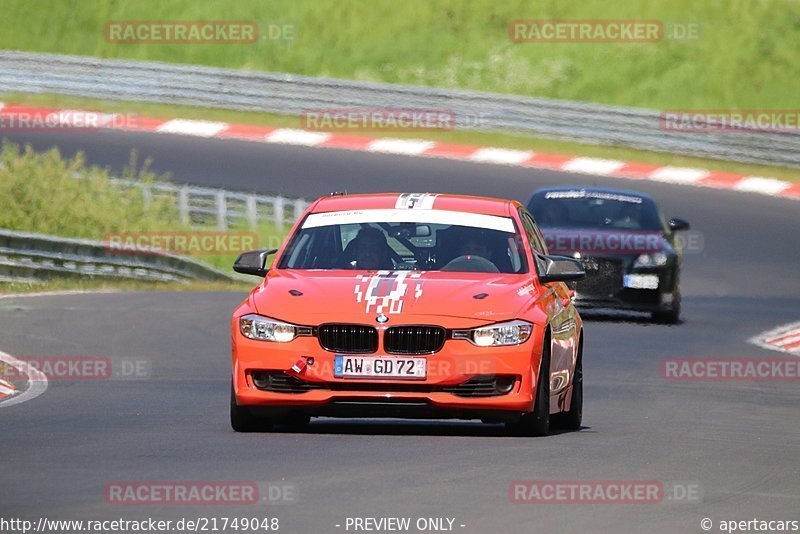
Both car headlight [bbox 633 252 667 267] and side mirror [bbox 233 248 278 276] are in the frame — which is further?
car headlight [bbox 633 252 667 267]

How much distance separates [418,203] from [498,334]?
1.64 meters

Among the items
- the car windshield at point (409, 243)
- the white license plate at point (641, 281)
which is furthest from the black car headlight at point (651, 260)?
the car windshield at point (409, 243)

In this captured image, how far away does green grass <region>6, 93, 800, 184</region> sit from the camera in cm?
3422

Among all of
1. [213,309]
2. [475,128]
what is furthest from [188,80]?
[213,309]

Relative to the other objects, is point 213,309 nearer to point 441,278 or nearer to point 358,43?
point 441,278

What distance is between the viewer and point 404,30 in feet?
132

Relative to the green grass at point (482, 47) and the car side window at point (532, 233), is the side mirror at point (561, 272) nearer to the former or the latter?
the car side window at point (532, 233)

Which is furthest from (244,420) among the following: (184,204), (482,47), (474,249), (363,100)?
(482,47)

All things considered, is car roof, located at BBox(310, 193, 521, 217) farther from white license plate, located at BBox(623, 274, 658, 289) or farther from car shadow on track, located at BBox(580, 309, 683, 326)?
car shadow on track, located at BBox(580, 309, 683, 326)

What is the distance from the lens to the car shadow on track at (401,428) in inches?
454

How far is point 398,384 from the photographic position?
1090cm

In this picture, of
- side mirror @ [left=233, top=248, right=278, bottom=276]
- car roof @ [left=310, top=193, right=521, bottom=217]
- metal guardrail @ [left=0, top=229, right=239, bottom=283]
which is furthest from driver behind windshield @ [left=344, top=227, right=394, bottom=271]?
metal guardrail @ [left=0, top=229, right=239, bottom=283]

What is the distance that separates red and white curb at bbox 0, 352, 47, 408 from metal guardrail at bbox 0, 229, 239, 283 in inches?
278

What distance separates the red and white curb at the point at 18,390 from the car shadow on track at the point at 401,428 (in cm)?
229
